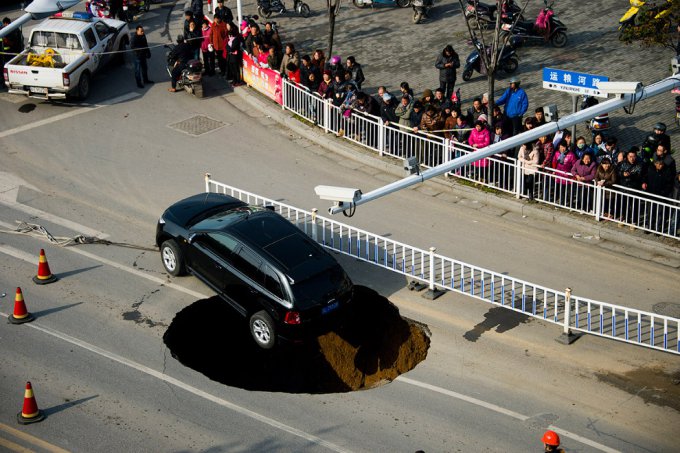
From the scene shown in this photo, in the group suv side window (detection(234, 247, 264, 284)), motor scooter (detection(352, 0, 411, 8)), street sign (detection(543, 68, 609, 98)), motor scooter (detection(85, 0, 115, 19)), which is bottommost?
suv side window (detection(234, 247, 264, 284))

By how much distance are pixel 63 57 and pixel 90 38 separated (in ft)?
3.89

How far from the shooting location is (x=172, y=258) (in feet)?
59.0

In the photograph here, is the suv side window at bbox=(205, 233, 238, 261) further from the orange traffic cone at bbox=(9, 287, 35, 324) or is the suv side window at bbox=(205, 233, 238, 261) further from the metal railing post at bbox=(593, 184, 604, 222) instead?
the metal railing post at bbox=(593, 184, 604, 222)

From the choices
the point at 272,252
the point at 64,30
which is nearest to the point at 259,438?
the point at 272,252

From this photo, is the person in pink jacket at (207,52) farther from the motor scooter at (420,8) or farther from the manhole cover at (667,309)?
the manhole cover at (667,309)

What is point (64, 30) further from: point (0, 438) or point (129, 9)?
point (0, 438)

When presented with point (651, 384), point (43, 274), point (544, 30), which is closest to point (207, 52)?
point (544, 30)

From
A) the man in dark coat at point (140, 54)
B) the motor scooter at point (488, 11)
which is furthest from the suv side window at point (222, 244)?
the motor scooter at point (488, 11)

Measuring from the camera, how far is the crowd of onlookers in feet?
64.0

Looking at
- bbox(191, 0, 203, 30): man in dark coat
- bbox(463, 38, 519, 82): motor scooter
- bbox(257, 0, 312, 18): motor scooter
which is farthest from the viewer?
bbox(257, 0, 312, 18): motor scooter

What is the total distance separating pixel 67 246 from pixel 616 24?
723 inches

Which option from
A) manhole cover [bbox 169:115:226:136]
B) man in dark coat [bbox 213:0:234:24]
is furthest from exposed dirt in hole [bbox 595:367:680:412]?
man in dark coat [bbox 213:0:234:24]

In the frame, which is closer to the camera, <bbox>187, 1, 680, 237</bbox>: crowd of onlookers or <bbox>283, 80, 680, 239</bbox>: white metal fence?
<bbox>283, 80, 680, 239</bbox>: white metal fence

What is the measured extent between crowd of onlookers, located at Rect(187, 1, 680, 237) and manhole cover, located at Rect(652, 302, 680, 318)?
2.72m
